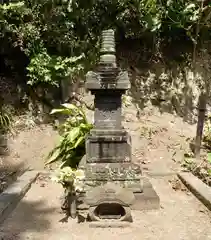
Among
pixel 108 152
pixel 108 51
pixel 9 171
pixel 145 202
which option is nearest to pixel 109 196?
pixel 145 202

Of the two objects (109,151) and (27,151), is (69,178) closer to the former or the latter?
(109,151)

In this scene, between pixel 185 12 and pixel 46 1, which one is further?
pixel 185 12

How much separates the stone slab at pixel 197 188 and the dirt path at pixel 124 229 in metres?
0.09

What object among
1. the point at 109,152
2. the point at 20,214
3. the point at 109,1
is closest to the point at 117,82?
the point at 109,152

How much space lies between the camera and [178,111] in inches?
343

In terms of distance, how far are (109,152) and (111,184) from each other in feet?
1.75

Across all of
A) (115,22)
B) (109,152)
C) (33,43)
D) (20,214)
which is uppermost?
(115,22)

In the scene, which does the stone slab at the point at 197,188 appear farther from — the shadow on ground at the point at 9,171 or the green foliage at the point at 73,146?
the shadow on ground at the point at 9,171

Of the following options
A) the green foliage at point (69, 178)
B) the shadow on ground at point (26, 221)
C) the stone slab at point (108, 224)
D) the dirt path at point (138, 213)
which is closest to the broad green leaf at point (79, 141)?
the dirt path at point (138, 213)

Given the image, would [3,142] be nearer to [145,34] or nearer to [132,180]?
[132,180]

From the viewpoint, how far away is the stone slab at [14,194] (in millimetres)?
3818

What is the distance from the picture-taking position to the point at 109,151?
15.2ft

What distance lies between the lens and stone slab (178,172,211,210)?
4.30 meters

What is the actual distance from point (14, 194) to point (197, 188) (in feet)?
9.23
